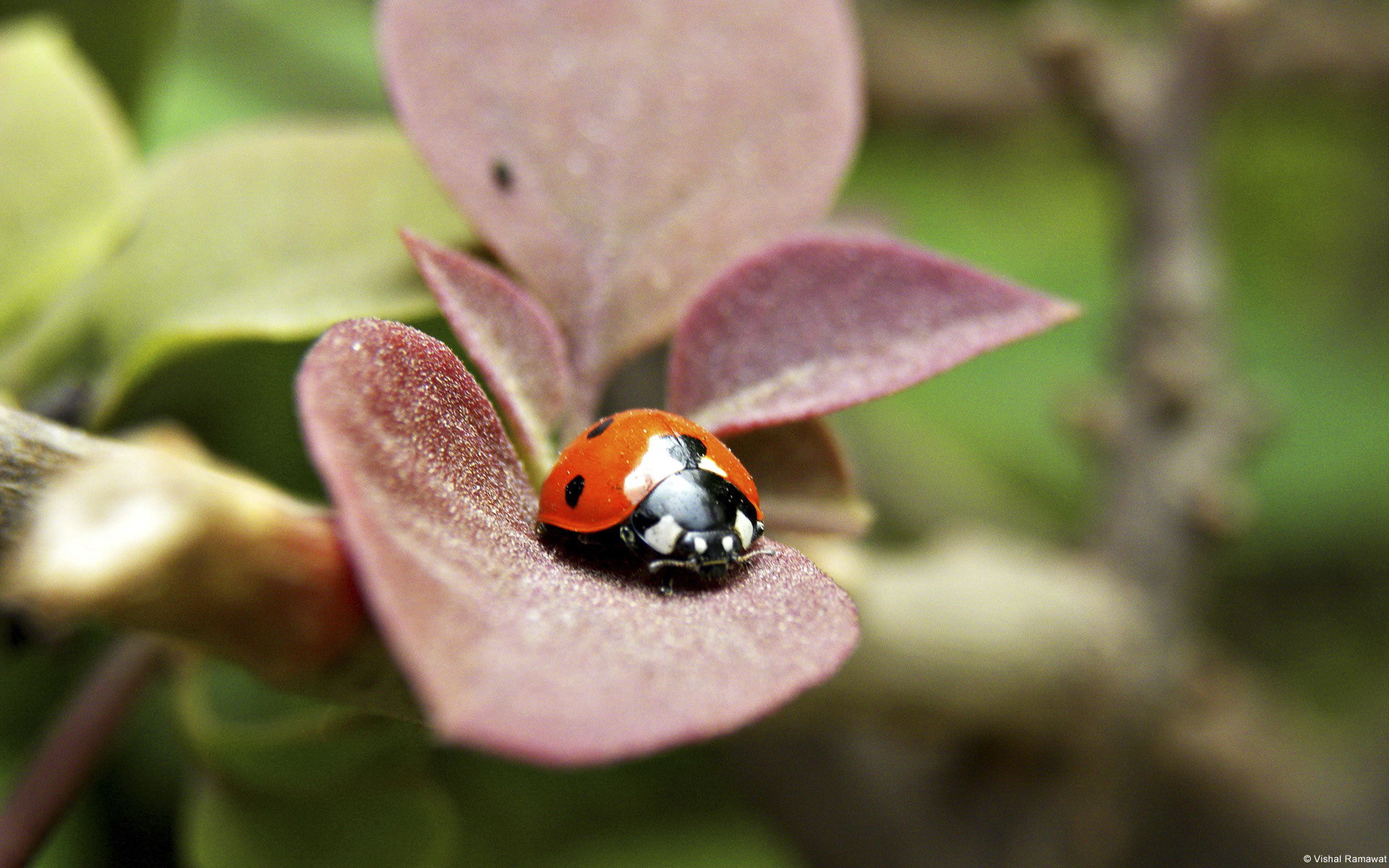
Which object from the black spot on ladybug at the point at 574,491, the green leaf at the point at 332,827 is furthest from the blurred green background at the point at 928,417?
the black spot on ladybug at the point at 574,491

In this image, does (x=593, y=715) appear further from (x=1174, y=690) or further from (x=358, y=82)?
(x=358, y=82)

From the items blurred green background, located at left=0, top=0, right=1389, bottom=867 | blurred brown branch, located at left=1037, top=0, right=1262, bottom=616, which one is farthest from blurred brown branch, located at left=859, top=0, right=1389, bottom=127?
blurred brown branch, located at left=1037, top=0, right=1262, bottom=616

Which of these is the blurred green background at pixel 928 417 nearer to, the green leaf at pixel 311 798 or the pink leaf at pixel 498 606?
the green leaf at pixel 311 798

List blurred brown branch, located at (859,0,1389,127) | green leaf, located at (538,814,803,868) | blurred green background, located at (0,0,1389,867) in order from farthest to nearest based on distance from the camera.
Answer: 1. blurred brown branch, located at (859,0,1389,127)
2. green leaf, located at (538,814,803,868)
3. blurred green background, located at (0,0,1389,867)

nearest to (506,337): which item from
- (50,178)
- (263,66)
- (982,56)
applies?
(50,178)

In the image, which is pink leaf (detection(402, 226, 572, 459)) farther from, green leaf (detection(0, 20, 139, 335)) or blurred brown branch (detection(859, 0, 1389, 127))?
blurred brown branch (detection(859, 0, 1389, 127))

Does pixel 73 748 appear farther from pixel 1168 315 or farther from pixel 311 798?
pixel 1168 315
